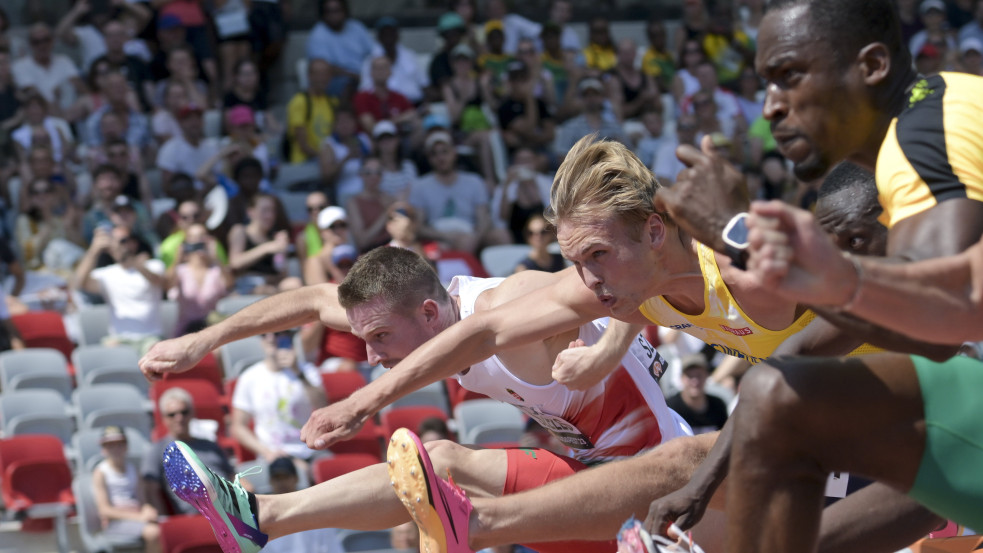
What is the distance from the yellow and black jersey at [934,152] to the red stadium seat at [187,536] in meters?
5.41

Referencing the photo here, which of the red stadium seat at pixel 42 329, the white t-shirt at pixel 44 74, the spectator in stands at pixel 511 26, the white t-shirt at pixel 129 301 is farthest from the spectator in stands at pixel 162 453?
the spectator in stands at pixel 511 26

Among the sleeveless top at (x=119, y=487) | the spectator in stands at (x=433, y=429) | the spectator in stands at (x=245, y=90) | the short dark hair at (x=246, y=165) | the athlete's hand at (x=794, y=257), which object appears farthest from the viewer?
the spectator in stands at (x=245, y=90)

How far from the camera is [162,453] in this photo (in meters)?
7.81

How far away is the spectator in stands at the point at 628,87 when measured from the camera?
44.7 feet

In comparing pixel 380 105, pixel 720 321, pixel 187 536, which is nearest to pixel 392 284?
pixel 720 321

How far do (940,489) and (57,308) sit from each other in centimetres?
841

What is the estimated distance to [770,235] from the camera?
8.27 feet

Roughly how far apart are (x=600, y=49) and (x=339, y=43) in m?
3.30

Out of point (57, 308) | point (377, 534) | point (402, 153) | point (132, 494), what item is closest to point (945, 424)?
point (377, 534)

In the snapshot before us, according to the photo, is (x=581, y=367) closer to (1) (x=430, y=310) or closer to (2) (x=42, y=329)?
(1) (x=430, y=310)

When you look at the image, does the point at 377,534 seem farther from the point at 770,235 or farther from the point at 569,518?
the point at 770,235

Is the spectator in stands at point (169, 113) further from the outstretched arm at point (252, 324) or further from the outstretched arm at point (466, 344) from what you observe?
the outstretched arm at point (466, 344)


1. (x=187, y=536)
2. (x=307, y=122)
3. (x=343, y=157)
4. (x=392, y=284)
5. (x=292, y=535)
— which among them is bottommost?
(x=292, y=535)

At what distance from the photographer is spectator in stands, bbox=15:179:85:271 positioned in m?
9.98
